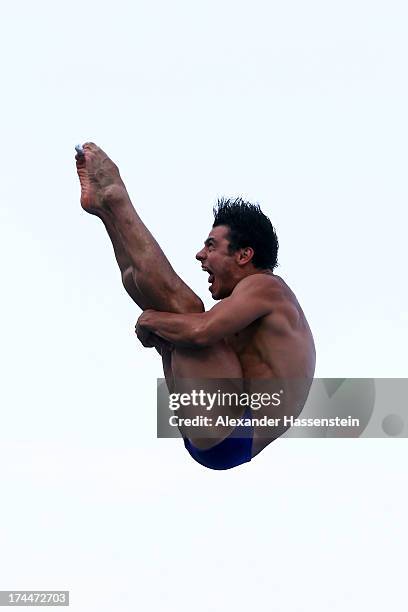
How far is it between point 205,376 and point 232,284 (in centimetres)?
85

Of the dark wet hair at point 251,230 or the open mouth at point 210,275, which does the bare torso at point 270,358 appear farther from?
the open mouth at point 210,275

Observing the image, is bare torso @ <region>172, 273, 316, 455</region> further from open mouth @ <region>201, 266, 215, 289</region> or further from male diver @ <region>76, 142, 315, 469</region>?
open mouth @ <region>201, 266, 215, 289</region>

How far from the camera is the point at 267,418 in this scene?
26.7ft

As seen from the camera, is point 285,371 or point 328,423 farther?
point 328,423

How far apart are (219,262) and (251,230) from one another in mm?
376

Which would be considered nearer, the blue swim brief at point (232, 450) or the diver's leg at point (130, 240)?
the diver's leg at point (130, 240)

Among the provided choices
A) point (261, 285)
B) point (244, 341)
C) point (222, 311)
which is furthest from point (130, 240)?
point (244, 341)

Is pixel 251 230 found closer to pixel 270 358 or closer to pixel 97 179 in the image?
pixel 270 358

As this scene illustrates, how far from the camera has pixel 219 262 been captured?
8133 mm

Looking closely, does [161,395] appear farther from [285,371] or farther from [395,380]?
[395,380]

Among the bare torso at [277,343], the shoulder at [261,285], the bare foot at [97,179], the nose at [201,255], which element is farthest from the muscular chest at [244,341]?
the bare foot at [97,179]

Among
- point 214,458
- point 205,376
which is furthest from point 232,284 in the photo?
point 214,458

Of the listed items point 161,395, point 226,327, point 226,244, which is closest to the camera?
point 226,327

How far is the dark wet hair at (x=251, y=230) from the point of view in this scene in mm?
8141
